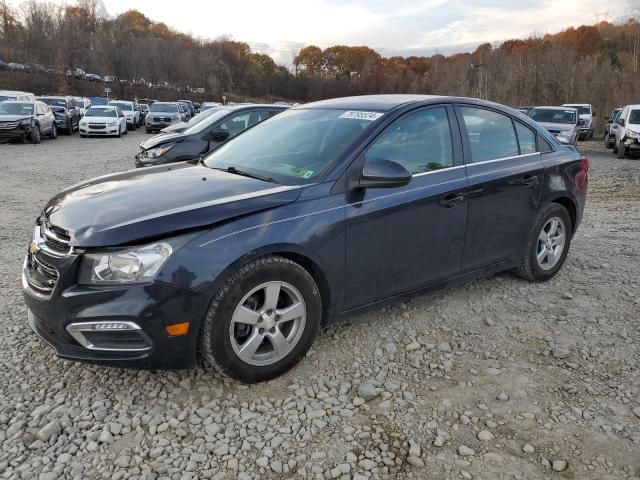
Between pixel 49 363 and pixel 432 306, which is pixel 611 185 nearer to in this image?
pixel 432 306

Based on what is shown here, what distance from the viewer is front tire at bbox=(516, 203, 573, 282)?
4.68 meters

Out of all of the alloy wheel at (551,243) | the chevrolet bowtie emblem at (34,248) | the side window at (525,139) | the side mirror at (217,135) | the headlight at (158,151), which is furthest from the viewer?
the side mirror at (217,135)

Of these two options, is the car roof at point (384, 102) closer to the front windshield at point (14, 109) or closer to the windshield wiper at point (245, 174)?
the windshield wiper at point (245, 174)

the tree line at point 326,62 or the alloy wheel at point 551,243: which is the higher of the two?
the tree line at point 326,62

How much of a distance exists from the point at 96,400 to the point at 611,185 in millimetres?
11441

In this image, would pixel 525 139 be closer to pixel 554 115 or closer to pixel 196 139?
pixel 196 139

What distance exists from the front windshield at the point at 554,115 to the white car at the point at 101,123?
56.2 ft

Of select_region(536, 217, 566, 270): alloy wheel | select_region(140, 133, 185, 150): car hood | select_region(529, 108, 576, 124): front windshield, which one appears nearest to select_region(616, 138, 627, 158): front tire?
select_region(529, 108, 576, 124): front windshield

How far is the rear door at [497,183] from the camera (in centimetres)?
408

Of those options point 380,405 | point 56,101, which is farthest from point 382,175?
point 56,101

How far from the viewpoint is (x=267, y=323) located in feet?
10.2

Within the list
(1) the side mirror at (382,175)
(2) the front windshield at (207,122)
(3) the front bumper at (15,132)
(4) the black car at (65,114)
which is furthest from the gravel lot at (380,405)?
(4) the black car at (65,114)

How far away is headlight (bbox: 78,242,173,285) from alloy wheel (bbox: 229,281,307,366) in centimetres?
52

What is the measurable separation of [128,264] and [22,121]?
730 inches
